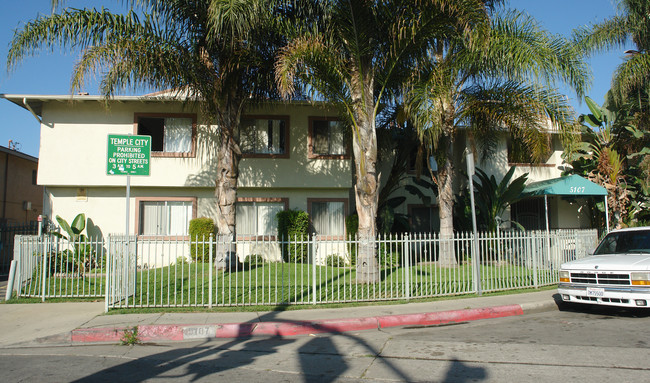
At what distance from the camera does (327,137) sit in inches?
647

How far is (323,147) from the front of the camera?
1638 cm

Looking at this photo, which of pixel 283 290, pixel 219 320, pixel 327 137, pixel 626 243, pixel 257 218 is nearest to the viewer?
pixel 219 320

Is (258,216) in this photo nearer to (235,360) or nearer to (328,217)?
(328,217)

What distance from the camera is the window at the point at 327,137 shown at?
53.5ft

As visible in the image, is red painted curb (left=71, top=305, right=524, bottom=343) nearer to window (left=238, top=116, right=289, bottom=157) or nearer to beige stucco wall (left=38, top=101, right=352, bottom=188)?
beige stucco wall (left=38, top=101, right=352, bottom=188)

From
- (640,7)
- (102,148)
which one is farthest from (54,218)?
(640,7)

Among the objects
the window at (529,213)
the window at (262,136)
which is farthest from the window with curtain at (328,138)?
the window at (529,213)

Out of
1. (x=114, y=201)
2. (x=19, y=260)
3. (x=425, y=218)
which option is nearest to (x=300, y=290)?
(x=19, y=260)

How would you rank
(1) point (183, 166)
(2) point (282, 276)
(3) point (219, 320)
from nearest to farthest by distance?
(3) point (219, 320), (2) point (282, 276), (1) point (183, 166)

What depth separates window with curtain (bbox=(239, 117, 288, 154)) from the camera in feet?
53.2

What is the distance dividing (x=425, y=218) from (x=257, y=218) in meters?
7.01

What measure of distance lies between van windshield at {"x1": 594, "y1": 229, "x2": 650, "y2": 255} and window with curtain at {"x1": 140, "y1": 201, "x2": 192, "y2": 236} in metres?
12.3

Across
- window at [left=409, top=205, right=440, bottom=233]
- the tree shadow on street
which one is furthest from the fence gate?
window at [left=409, top=205, right=440, bottom=233]

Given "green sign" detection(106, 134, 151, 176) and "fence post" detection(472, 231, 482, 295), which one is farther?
"fence post" detection(472, 231, 482, 295)
